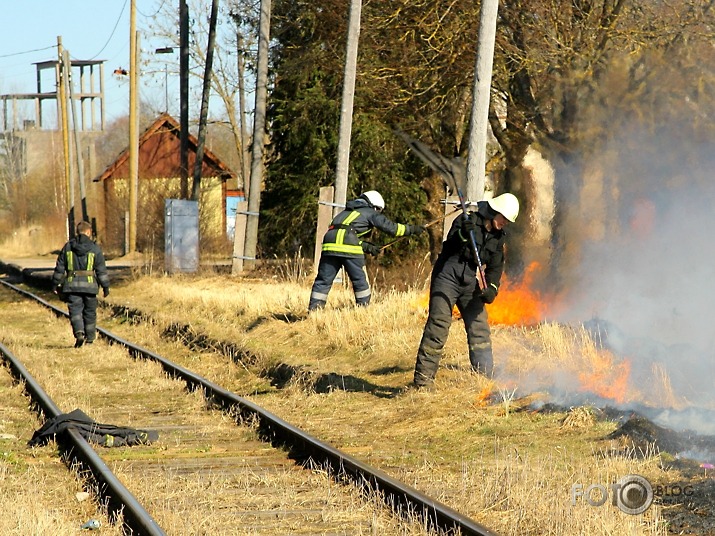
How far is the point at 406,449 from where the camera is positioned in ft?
29.9

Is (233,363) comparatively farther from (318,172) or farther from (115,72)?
(115,72)

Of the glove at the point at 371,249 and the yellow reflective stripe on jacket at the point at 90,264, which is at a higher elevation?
the glove at the point at 371,249

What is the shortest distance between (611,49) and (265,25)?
9565mm

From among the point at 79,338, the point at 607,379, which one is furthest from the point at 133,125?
the point at 607,379

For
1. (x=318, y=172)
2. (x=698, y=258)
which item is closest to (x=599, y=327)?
(x=698, y=258)

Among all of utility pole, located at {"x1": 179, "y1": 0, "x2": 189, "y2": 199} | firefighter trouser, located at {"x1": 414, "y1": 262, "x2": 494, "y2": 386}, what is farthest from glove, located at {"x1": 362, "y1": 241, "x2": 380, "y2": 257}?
utility pole, located at {"x1": 179, "y1": 0, "x2": 189, "y2": 199}

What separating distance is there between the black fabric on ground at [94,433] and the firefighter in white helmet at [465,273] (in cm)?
269

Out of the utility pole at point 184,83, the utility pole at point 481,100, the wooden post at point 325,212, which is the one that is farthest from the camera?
the utility pole at point 184,83

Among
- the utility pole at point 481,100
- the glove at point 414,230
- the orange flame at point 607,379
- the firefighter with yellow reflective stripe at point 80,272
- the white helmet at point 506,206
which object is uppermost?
the utility pole at point 481,100

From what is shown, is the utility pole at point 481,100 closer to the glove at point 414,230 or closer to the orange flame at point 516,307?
the glove at point 414,230

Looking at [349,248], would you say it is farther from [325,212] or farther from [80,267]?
[325,212]

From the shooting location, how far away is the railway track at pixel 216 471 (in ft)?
22.2

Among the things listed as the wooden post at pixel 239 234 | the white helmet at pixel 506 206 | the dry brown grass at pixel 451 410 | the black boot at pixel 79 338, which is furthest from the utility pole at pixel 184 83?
the white helmet at pixel 506 206

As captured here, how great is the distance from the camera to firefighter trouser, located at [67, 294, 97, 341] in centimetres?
1627
